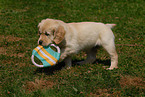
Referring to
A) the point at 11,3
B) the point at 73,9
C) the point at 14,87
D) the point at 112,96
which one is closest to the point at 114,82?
the point at 112,96

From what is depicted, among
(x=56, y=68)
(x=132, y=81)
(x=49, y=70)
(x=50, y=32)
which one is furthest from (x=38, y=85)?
(x=132, y=81)

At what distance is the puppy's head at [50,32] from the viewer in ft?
15.8

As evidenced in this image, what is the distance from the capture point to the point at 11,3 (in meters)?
13.7

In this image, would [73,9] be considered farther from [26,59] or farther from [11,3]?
[26,59]

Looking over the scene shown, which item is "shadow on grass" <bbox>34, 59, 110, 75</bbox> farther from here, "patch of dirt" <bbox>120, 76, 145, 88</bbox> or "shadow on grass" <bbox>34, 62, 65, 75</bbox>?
"patch of dirt" <bbox>120, 76, 145, 88</bbox>

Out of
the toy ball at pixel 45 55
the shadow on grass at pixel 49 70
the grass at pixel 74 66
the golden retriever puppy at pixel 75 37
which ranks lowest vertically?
the shadow on grass at pixel 49 70

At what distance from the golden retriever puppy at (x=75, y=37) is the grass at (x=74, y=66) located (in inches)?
18.7

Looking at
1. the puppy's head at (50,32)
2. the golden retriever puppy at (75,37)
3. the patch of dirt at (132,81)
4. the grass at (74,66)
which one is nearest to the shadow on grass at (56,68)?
the grass at (74,66)

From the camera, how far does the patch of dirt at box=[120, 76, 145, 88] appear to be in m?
4.42

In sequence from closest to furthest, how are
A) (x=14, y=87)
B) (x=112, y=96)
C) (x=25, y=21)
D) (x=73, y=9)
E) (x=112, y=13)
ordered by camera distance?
(x=112, y=96) → (x=14, y=87) → (x=25, y=21) → (x=112, y=13) → (x=73, y=9)

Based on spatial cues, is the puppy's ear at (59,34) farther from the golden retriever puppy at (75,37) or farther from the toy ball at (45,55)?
the toy ball at (45,55)

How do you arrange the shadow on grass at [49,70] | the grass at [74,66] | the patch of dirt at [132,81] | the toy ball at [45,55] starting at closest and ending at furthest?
the grass at [74,66], the patch of dirt at [132,81], the toy ball at [45,55], the shadow on grass at [49,70]

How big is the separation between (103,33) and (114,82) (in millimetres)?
1390

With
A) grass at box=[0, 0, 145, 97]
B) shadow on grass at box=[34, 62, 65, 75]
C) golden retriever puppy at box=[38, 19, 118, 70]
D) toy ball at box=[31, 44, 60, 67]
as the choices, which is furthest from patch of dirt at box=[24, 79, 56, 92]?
golden retriever puppy at box=[38, 19, 118, 70]
